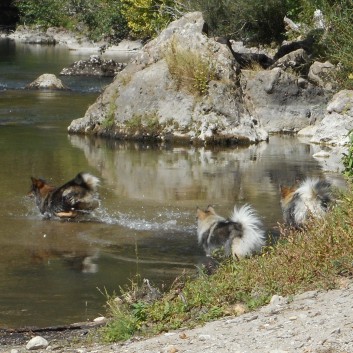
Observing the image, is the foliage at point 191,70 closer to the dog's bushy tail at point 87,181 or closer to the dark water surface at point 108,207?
the dark water surface at point 108,207

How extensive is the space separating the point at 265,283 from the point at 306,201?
2.91 metres

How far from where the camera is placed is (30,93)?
101 feet

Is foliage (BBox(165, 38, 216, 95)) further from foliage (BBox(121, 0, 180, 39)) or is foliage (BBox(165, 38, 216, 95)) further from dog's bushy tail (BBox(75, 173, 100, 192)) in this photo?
foliage (BBox(121, 0, 180, 39))

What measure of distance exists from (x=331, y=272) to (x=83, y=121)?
Result: 14884 mm

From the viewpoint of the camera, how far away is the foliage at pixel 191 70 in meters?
20.4

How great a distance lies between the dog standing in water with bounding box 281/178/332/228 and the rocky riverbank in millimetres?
2869

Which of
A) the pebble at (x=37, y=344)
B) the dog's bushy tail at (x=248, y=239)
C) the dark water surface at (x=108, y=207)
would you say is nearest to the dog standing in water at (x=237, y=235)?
the dog's bushy tail at (x=248, y=239)

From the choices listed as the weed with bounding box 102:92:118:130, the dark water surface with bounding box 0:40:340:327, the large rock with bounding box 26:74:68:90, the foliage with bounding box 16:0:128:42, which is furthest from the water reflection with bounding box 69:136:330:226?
the foliage with bounding box 16:0:128:42

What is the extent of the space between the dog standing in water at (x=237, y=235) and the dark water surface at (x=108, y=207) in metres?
0.39

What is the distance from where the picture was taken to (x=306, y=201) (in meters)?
10.1

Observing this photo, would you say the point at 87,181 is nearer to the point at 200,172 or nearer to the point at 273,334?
the point at 200,172

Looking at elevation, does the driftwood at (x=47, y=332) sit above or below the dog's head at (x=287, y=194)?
below

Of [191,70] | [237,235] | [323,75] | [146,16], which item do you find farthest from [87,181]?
[146,16]

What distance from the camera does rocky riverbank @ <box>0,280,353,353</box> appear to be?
5852 millimetres
